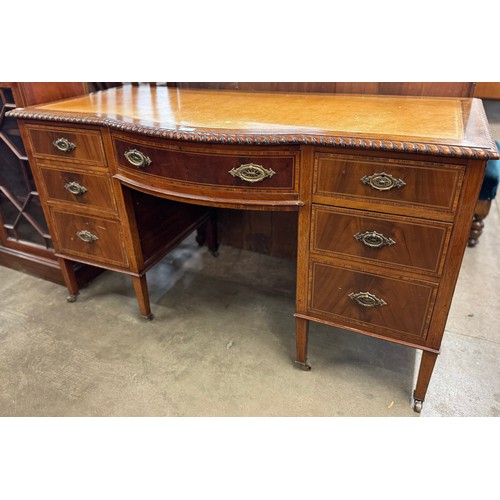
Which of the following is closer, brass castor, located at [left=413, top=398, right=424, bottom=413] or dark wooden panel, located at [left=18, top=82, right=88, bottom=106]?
brass castor, located at [left=413, top=398, right=424, bottom=413]

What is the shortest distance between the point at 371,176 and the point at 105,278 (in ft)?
4.95

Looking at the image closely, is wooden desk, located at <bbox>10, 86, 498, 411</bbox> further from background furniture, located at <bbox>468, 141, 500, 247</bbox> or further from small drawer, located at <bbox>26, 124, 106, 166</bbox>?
background furniture, located at <bbox>468, 141, 500, 247</bbox>

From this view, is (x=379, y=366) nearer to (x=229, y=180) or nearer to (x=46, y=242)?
(x=229, y=180)

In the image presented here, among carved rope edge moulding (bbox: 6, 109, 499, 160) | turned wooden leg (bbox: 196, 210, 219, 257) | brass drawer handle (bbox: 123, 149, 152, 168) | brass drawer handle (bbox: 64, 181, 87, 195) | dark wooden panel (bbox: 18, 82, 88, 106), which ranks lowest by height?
turned wooden leg (bbox: 196, 210, 219, 257)

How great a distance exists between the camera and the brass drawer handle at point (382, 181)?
40.9 inches

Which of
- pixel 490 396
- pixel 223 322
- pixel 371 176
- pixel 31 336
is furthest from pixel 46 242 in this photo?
pixel 490 396

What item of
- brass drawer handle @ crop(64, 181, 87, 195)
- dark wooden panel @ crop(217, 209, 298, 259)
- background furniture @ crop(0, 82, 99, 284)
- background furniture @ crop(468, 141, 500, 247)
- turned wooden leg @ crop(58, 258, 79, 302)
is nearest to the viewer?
brass drawer handle @ crop(64, 181, 87, 195)

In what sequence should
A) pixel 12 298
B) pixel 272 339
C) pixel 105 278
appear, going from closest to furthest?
pixel 272 339, pixel 12 298, pixel 105 278

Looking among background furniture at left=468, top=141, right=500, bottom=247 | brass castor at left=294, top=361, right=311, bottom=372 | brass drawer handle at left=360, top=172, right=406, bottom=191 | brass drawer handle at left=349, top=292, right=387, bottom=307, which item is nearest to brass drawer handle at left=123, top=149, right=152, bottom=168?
brass drawer handle at left=360, top=172, right=406, bottom=191

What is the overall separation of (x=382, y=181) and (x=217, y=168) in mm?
475

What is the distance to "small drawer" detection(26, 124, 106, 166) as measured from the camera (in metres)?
1.41

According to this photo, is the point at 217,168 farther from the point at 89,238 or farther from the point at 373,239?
the point at 89,238

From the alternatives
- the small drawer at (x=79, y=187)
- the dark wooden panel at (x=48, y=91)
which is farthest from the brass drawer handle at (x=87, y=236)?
the dark wooden panel at (x=48, y=91)

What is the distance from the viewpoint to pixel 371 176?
1.06 metres
